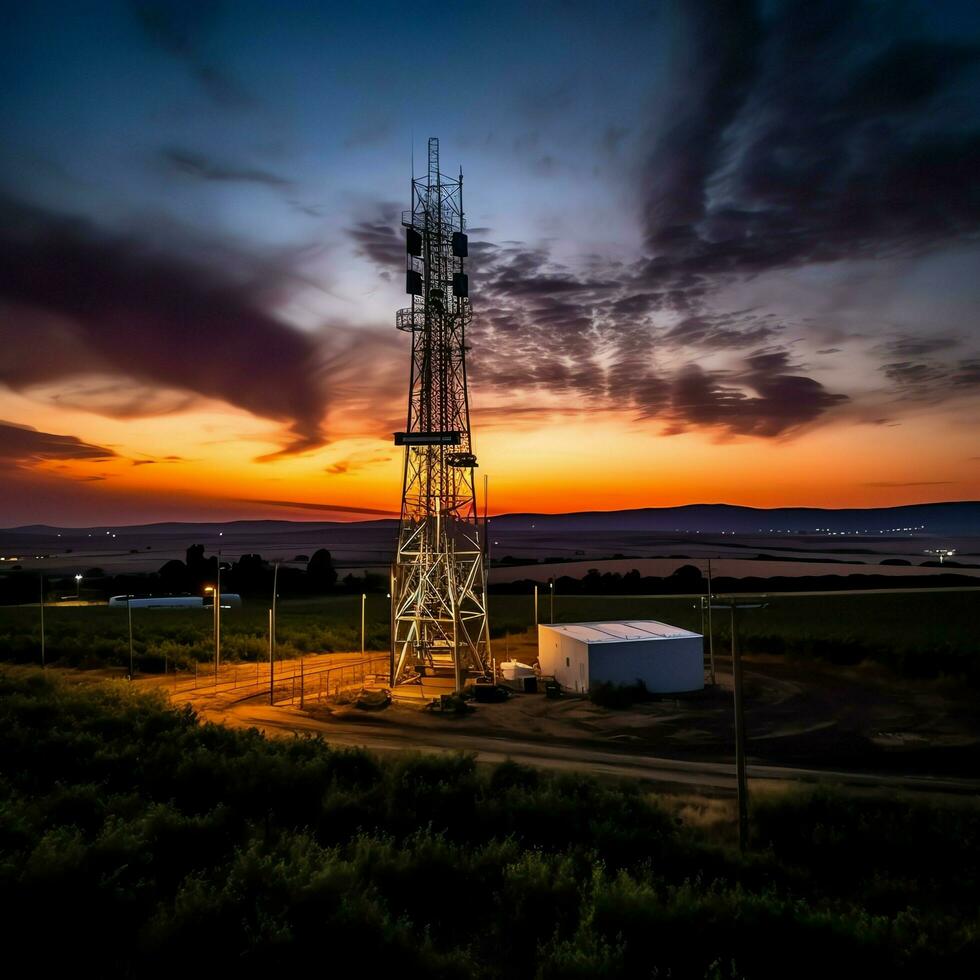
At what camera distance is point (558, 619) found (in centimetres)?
6700

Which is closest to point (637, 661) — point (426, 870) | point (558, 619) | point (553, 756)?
point (553, 756)

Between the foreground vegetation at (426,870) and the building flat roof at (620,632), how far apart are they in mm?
17967

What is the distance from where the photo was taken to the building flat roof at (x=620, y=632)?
3597 cm

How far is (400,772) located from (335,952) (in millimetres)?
8287

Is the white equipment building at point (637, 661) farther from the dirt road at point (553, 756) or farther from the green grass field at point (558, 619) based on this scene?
the dirt road at point (553, 756)

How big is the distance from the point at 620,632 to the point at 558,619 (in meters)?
28.9

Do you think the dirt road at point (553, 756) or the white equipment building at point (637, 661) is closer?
the dirt road at point (553, 756)

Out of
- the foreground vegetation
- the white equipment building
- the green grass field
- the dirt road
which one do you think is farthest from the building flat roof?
the foreground vegetation

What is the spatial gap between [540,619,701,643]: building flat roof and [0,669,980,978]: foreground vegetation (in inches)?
707

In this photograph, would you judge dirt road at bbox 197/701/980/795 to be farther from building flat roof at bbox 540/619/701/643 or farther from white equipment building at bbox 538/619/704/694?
building flat roof at bbox 540/619/701/643

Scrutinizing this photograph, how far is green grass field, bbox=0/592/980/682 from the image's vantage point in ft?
136

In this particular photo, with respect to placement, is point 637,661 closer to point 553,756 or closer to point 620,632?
point 620,632

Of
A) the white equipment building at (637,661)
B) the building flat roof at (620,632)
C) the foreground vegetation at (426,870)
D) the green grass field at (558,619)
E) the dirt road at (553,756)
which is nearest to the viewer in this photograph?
the foreground vegetation at (426,870)

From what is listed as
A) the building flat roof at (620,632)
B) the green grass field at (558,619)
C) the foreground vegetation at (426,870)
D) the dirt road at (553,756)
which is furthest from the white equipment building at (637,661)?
the foreground vegetation at (426,870)
